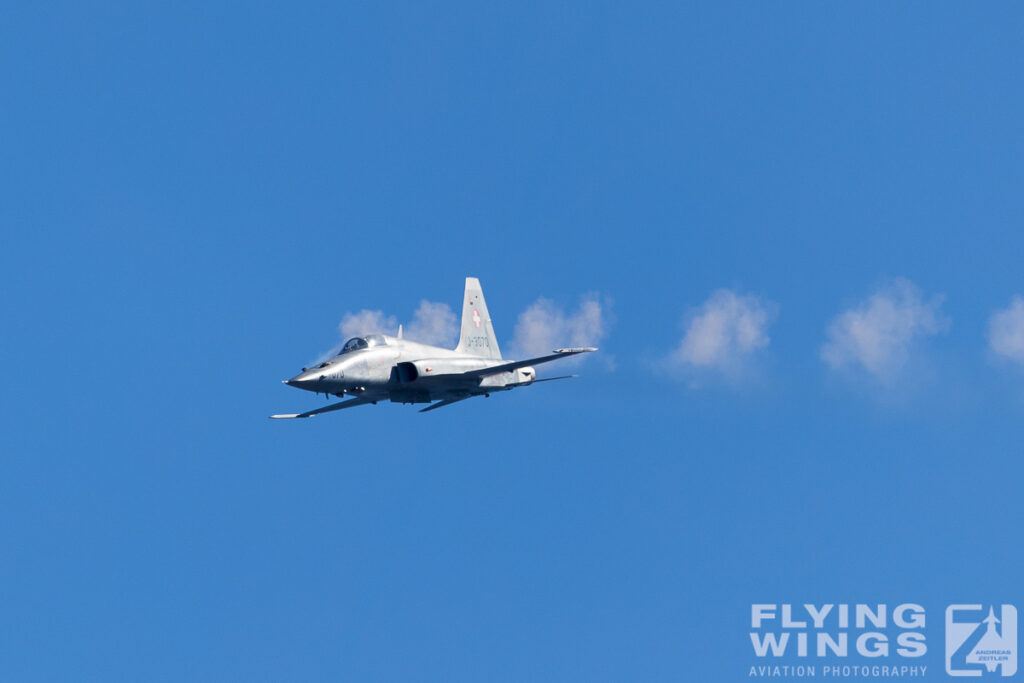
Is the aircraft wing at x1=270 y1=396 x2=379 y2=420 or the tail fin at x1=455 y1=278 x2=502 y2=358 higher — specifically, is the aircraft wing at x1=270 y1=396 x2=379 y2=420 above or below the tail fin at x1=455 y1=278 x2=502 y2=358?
below

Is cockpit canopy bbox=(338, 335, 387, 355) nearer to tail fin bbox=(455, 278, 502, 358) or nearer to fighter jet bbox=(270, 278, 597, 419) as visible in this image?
fighter jet bbox=(270, 278, 597, 419)

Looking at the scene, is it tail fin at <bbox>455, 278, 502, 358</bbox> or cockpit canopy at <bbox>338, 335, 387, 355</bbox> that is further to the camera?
tail fin at <bbox>455, 278, 502, 358</bbox>

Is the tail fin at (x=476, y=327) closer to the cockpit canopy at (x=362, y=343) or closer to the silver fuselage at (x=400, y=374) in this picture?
the silver fuselage at (x=400, y=374)

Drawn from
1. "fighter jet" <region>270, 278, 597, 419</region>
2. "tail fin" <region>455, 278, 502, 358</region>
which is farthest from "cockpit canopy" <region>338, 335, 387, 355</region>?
"tail fin" <region>455, 278, 502, 358</region>

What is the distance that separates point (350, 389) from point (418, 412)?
23.5 feet

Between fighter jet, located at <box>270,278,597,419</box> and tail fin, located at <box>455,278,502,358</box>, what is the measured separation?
0.16 feet

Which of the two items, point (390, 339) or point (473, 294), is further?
point (473, 294)

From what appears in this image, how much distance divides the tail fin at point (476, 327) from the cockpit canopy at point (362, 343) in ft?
22.7

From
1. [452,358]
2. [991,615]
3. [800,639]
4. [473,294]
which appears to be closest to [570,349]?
[452,358]

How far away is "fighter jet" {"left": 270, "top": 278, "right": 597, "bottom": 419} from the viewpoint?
61156 mm

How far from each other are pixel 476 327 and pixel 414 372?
306 inches

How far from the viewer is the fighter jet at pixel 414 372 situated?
61.2 meters

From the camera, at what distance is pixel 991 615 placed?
221ft

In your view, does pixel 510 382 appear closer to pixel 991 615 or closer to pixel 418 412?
pixel 418 412
